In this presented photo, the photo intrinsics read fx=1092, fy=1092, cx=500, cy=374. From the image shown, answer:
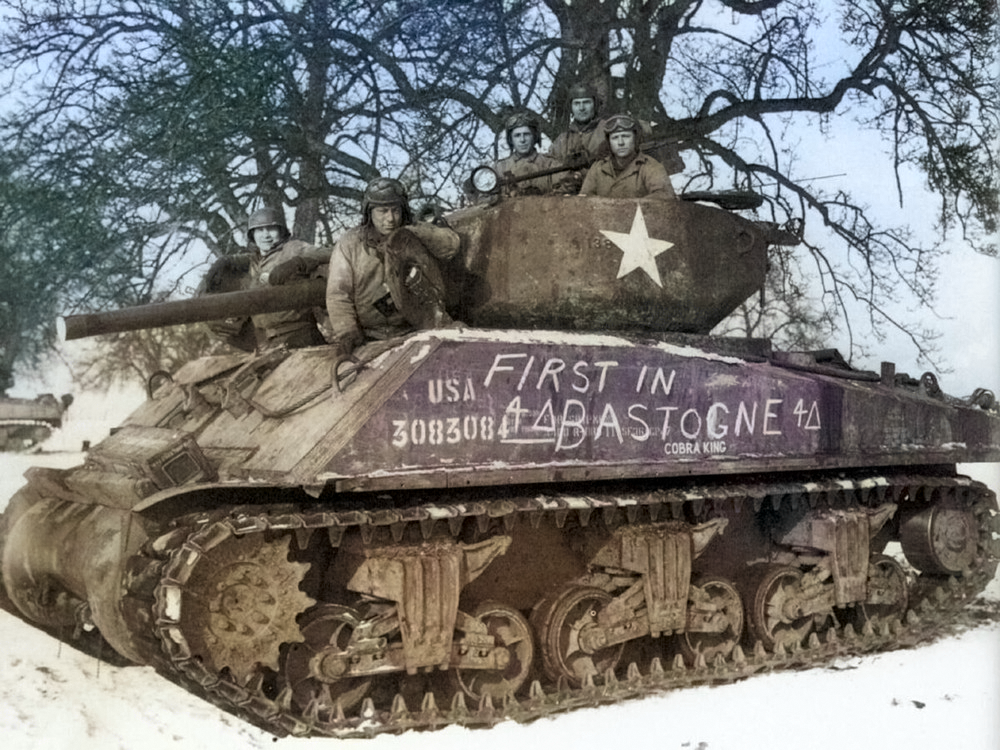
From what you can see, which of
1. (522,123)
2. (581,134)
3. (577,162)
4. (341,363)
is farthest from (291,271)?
(581,134)

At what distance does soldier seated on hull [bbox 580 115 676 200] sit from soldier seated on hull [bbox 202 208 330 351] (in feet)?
6.88

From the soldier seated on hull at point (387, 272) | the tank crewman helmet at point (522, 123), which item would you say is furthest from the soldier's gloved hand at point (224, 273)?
the tank crewman helmet at point (522, 123)

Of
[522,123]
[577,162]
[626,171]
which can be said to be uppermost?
[522,123]

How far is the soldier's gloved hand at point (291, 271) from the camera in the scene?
7.70 meters

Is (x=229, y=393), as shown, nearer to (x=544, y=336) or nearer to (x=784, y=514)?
(x=544, y=336)

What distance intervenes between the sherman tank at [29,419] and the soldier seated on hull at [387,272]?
772 cm

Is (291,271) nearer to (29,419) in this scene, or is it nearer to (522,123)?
(522,123)

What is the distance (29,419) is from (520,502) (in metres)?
9.73

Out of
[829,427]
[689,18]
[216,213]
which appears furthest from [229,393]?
[689,18]

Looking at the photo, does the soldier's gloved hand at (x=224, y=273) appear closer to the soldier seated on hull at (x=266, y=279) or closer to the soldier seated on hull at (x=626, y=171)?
the soldier seated on hull at (x=266, y=279)

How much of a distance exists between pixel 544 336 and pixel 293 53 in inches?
253

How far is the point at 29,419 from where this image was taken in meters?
13.7

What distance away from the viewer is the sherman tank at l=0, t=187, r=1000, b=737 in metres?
5.61

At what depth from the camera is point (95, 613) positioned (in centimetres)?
596
